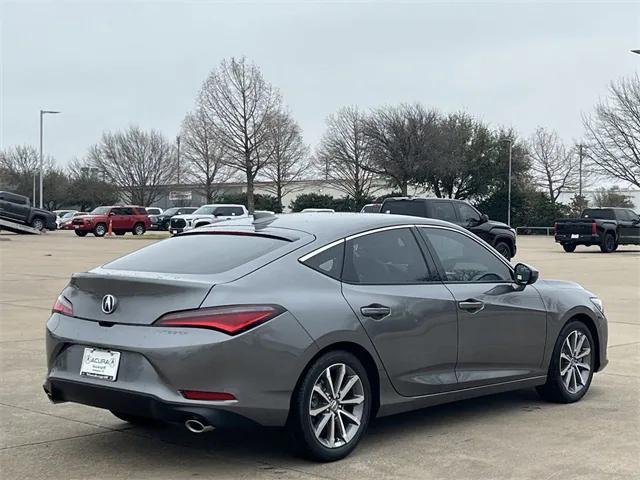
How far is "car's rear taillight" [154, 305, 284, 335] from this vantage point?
4.96 metres

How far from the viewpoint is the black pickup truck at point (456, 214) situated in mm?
23703

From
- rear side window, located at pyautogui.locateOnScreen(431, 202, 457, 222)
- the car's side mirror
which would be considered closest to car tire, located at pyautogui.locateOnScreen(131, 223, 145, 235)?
rear side window, located at pyautogui.locateOnScreen(431, 202, 457, 222)

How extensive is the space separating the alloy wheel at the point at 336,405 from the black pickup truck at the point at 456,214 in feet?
59.4

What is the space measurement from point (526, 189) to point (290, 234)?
206 ft

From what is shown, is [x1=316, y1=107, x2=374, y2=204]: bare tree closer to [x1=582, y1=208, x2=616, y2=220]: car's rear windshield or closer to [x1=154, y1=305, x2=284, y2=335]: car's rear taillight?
[x1=582, y1=208, x2=616, y2=220]: car's rear windshield

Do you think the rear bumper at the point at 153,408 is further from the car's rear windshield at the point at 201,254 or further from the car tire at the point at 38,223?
the car tire at the point at 38,223

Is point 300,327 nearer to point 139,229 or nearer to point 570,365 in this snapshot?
point 570,365

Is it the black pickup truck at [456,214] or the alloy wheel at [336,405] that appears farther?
the black pickup truck at [456,214]

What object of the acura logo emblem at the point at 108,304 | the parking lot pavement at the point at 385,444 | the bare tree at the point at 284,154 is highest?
the bare tree at the point at 284,154

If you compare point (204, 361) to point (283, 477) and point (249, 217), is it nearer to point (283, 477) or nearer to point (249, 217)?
point (283, 477)

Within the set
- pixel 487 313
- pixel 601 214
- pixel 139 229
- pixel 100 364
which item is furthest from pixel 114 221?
pixel 100 364

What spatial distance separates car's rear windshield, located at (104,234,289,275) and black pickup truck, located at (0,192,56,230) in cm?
4063

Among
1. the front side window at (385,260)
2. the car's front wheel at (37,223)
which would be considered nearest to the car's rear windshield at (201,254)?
the front side window at (385,260)

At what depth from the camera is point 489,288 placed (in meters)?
6.60
